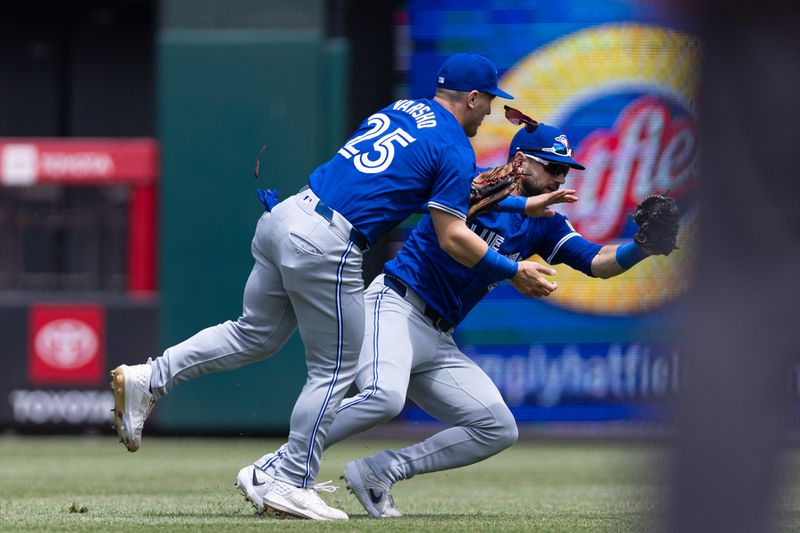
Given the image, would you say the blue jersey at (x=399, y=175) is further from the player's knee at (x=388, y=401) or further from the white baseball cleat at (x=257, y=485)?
the white baseball cleat at (x=257, y=485)

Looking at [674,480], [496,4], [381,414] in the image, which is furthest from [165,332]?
[674,480]

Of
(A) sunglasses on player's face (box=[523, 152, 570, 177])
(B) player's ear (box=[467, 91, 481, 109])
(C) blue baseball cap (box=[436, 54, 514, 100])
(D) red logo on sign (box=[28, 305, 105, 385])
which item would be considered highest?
(C) blue baseball cap (box=[436, 54, 514, 100])

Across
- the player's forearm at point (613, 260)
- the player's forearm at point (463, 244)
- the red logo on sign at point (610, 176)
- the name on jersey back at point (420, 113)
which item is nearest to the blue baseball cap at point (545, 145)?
the player's forearm at point (613, 260)

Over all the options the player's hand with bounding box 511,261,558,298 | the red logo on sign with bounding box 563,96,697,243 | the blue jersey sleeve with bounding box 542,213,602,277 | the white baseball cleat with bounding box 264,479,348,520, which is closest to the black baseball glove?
the blue jersey sleeve with bounding box 542,213,602,277

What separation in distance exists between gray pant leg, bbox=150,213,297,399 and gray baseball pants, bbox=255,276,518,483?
33cm

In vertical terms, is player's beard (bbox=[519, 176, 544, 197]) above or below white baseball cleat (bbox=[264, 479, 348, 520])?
above

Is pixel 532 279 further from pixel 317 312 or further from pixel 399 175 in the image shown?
pixel 317 312

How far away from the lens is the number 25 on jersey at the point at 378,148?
Answer: 4.34 meters

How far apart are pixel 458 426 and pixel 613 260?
32.4 inches

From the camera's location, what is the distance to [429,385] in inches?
191

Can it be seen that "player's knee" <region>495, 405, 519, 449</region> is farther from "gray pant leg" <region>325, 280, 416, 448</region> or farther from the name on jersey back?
the name on jersey back

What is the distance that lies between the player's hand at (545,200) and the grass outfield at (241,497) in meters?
0.93

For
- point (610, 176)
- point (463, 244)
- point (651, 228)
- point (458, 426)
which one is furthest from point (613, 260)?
point (610, 176)

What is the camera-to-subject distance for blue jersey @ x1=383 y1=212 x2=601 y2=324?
4.84m
